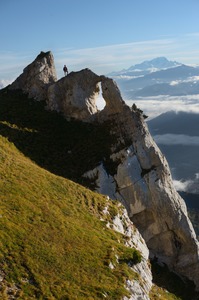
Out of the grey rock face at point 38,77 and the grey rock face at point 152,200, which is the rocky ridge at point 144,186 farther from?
the grey rock face at point 38,77

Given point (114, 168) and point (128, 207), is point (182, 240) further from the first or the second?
point (114, 168)

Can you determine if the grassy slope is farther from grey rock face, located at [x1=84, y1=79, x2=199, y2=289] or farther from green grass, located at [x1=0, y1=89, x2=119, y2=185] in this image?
grey rock face, located at [x1=84, y1=79, x2=199, y2=289]

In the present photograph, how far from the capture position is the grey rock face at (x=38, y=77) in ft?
267

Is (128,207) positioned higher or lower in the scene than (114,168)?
lower

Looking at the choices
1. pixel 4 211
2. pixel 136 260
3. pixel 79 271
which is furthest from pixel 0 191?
pixel 136 260

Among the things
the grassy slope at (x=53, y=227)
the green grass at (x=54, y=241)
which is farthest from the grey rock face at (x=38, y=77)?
the green grass at (x=54, y=241)

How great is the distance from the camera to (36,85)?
268 ft

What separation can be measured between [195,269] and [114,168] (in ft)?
82.3

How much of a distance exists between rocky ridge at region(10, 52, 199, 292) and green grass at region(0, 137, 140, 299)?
44.9 feet

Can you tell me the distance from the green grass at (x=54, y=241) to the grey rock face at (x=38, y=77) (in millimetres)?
32312

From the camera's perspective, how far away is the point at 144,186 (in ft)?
217

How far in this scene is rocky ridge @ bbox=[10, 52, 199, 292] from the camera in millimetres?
65250

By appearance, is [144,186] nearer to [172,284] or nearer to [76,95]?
[172,284]

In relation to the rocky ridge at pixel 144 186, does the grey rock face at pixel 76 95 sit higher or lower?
higher
